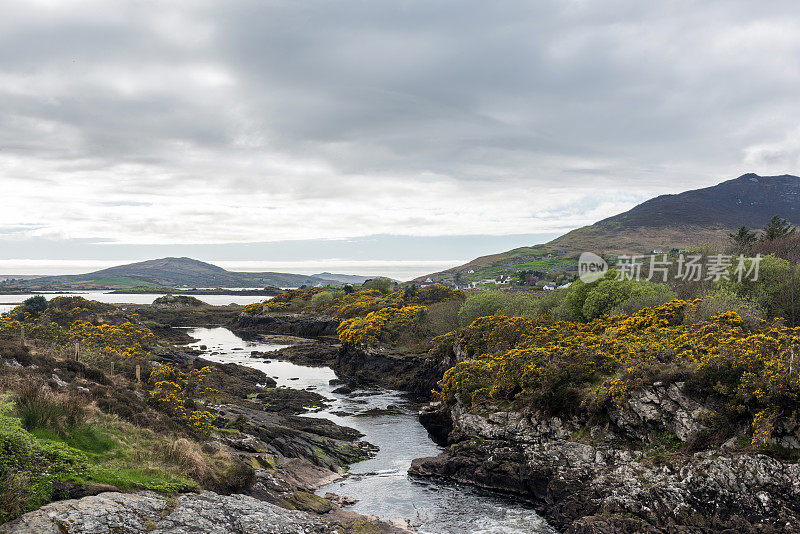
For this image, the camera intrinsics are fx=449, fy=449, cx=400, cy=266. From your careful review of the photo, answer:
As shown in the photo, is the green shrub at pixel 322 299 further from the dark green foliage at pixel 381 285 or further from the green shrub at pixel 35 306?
the green shrub at pixel 35 306

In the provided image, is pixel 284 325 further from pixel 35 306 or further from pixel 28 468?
pixel 28 468

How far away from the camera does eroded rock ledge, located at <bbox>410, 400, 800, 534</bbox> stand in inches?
829

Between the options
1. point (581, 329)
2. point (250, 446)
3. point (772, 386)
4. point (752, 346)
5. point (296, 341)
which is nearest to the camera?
point (772, 386)

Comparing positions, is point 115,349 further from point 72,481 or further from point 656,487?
point 656,487

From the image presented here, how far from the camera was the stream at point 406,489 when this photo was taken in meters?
26.5

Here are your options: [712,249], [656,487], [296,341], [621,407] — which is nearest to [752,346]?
[621,407]

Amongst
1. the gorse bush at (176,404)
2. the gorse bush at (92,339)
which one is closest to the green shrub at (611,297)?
the gorse bush at (176,404)

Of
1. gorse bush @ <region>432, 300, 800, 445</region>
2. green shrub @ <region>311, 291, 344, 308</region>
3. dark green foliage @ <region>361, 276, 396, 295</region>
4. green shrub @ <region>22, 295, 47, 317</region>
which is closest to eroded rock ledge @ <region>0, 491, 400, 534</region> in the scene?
gorse bush @ <region>432, 300, 800, 445</region>

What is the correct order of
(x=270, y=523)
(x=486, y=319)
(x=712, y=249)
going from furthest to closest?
(x=712, y=249)
(x=486, y=319)
(x=270, y=523)

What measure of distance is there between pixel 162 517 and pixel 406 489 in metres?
18.9

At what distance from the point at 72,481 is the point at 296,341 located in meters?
103

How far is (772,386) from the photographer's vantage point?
2239 cm

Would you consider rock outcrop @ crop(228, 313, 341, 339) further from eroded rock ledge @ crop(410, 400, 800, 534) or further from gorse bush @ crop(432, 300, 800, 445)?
eroded rock ledge @ crop(410, 400, 800, 534)

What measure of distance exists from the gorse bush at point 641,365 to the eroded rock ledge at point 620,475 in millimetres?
1512
